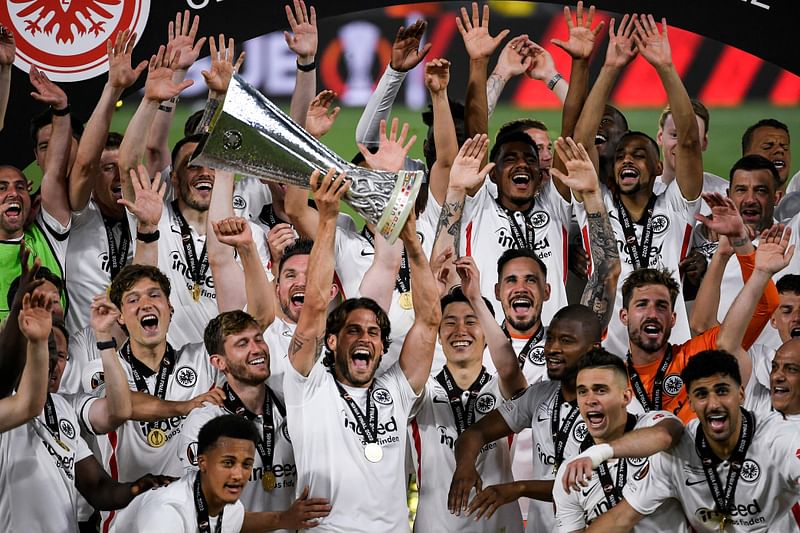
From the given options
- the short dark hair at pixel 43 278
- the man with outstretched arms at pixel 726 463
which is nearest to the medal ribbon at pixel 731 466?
the man with outstretched arms at pixel 726 463

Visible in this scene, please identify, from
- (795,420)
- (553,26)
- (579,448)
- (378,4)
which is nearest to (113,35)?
(378,4)

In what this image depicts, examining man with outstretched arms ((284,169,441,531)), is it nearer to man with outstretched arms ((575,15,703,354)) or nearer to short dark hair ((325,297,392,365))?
short dark hair ((325,297,392,365))

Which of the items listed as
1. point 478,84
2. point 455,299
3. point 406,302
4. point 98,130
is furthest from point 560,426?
point 98,130

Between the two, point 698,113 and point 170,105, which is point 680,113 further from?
point 170,105

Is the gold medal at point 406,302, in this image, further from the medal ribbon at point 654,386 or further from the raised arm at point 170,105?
the raised arm at point 170,105

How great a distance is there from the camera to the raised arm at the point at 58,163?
7.75 metres

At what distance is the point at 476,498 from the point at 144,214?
85.8 inches

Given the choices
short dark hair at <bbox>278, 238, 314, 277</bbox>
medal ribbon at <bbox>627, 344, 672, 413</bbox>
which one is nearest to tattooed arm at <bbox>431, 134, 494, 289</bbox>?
short dark hair at <bbox>278, 238, 314, 277</bbox>

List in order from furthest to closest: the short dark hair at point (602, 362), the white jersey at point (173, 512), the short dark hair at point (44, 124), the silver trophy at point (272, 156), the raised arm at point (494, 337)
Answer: the short dark hair at point (44, 124)
the raised arm at point (494, 337)
the short dark hair at point (602, 362)
the white jersey at point (173, 512)
the silver trophy at point (272, 156)

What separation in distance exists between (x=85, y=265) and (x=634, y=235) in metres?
2.92

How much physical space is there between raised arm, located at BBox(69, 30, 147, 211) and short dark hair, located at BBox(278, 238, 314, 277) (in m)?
1.16

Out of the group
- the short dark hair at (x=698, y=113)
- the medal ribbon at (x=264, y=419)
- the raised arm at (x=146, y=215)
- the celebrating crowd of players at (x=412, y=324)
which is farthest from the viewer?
the short dark hair at (x=698, y=113)

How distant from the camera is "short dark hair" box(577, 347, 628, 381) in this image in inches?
252

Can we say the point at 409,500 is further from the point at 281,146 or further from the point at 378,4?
the point at 378,4
